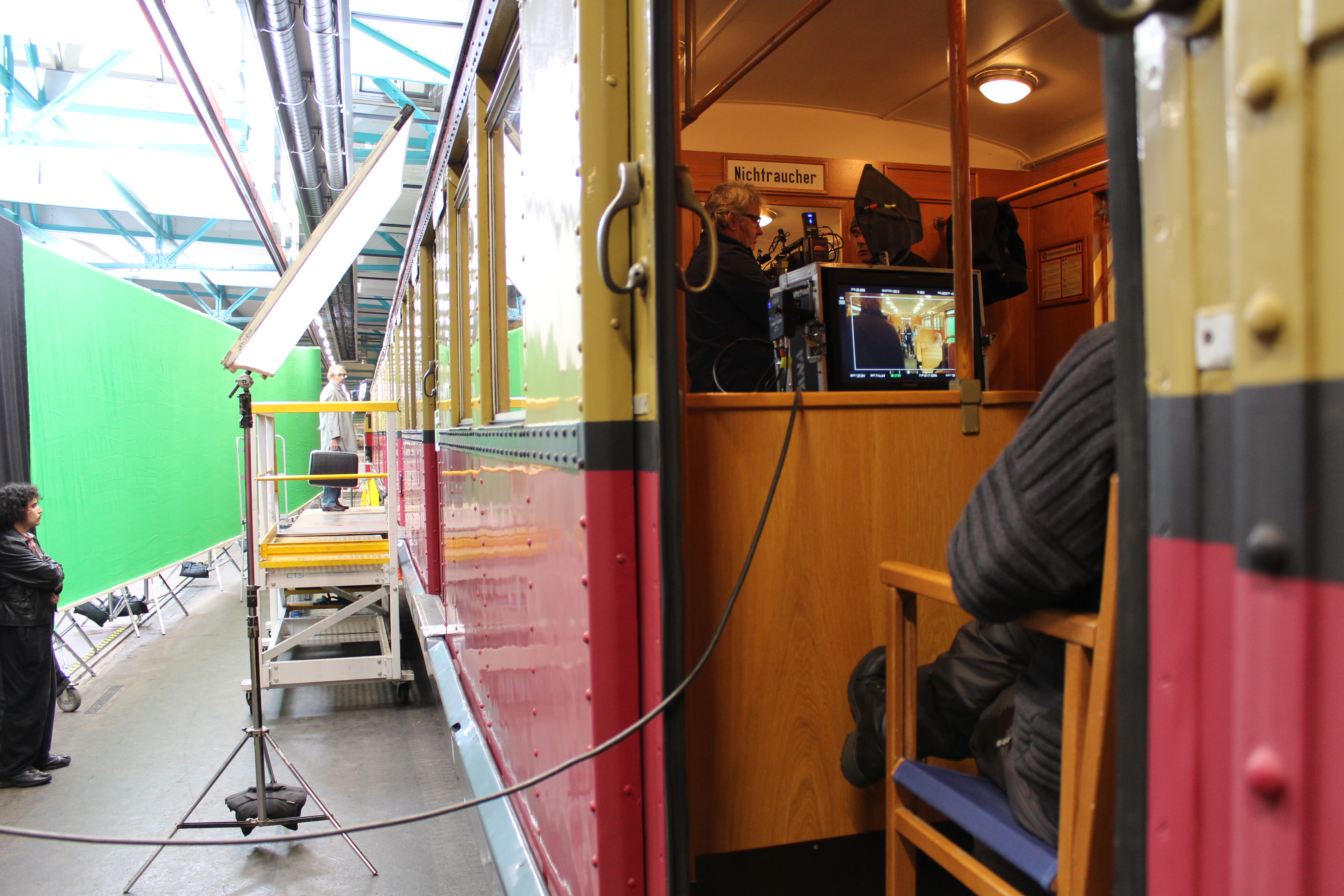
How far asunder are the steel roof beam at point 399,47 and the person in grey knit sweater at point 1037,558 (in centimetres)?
494

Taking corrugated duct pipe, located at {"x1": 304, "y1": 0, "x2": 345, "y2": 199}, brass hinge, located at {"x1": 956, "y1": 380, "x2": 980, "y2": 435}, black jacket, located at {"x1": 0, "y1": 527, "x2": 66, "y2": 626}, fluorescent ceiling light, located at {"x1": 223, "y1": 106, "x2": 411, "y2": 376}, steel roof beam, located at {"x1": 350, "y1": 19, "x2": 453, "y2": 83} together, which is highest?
steel roof beam, located at {"x1": 350, "y1": 19, "x2": 453, "y2": 83}

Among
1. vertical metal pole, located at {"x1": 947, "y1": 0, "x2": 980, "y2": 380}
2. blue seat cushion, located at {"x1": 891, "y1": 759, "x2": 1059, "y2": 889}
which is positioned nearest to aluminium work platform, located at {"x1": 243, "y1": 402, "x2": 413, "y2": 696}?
vertical metal pole, located at {"x1": 947, "y1": 0, "x2": 980, "y2": 380}

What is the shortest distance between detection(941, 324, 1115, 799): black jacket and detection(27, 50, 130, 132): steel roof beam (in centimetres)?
758

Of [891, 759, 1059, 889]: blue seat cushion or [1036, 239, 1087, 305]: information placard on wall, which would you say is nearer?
[891, 759, 1059, 889]: blue seat cushion

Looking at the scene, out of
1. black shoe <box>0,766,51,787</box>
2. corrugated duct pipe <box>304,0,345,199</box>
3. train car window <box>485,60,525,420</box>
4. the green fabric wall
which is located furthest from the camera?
the green fabric wall

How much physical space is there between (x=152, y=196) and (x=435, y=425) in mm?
6530

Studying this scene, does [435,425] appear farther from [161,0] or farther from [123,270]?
[123,270]

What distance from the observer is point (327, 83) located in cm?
487

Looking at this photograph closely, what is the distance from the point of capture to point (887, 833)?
1612 mm

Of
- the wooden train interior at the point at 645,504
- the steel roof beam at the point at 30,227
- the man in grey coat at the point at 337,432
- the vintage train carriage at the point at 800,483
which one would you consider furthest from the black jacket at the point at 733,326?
the steel roof beam at the point at 30,227

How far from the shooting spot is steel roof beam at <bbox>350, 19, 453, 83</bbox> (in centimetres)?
531

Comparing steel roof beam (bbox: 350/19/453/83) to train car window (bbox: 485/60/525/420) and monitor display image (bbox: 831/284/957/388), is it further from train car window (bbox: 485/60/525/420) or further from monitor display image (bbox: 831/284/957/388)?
monitor display image (bbox: 831/284/957/388)

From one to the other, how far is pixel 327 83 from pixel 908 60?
350 cm

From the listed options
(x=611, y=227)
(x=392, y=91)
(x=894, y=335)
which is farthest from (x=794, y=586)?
(x=392, y=91)
